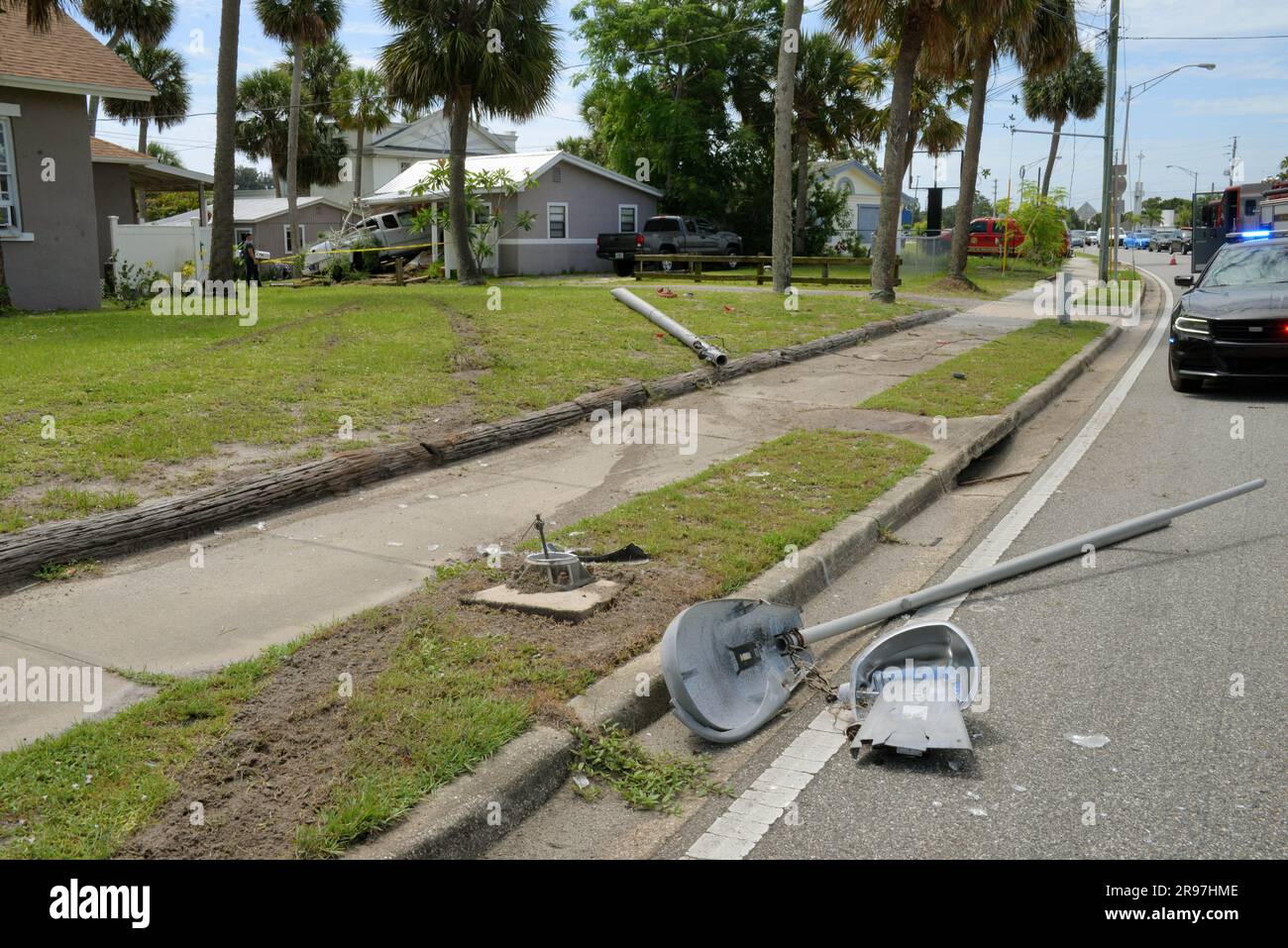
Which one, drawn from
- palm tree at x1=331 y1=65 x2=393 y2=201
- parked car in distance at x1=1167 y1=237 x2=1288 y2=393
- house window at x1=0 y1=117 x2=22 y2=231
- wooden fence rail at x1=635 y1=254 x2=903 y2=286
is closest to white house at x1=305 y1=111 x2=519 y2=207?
palm tree at x1=331 y1=65 x2=393 y2=201

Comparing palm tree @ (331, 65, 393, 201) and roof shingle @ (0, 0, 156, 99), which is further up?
palm tree @ (331, 65, 393, 201)

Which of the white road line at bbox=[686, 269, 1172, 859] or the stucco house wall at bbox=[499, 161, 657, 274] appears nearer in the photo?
the white road line at bbox=[686, 269, 1172, 859]

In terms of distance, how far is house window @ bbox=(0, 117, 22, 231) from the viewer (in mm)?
17281

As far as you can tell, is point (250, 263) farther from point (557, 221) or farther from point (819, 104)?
point (819, 104)

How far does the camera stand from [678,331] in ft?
46.8

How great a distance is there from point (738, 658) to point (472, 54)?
915 inches

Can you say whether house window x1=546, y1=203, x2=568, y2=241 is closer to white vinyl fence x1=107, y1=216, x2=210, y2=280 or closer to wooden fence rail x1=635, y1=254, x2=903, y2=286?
wooden fence rail x1=635, y1=254, x2=903, y2=286

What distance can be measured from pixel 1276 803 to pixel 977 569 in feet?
8.93

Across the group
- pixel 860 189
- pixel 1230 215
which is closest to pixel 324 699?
pixel 1230 215

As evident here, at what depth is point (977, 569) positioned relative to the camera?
6.32 metres

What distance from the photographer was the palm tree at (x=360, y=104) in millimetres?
48312

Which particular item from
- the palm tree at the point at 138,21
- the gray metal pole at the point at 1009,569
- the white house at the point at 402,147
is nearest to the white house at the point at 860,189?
the white house at the point at 402,147

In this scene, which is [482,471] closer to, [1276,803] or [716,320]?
[1276,803]

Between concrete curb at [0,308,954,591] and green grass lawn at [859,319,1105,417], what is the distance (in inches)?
107
